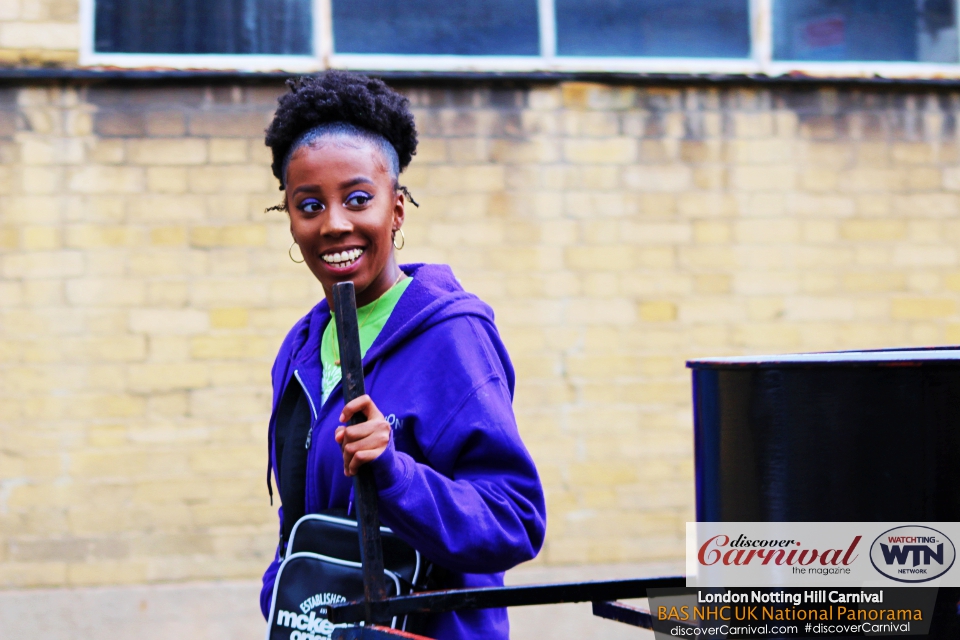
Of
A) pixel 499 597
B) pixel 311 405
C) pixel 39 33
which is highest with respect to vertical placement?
pixel 39 33

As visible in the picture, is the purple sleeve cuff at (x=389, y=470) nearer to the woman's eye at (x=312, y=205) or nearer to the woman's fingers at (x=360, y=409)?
the woman's fingers at (x=360, y=409)

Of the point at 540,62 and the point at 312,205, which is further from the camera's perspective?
the point at 540,62

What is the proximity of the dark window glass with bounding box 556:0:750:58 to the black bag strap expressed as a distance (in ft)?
13.6

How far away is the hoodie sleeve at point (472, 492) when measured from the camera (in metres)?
1.63

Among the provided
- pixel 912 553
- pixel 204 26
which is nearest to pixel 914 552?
pixel 912 553

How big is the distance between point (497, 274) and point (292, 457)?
3686 mm

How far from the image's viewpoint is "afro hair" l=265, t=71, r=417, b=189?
1981mm

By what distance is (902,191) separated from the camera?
589 centimetres

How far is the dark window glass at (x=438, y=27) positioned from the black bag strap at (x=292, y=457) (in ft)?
12.8

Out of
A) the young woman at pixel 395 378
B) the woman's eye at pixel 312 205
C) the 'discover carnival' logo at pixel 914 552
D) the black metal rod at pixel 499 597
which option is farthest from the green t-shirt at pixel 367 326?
the 'discover carnival' logo at pixel 914 552

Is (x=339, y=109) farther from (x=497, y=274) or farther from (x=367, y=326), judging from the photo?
(x=497, y=274)

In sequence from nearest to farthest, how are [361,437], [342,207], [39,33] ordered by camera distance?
[361,437] → [342,207] → [39,33]

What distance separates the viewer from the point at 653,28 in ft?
19.0

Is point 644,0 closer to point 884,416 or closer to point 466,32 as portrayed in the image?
point 466,32
